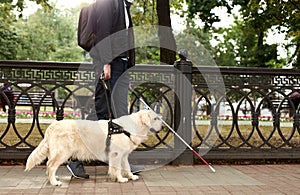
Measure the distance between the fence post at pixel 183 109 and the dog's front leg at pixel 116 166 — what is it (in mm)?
1512

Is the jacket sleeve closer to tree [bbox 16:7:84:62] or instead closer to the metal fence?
the metal fence

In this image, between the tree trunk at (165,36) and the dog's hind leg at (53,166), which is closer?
the dog's hind leg at (53,166)

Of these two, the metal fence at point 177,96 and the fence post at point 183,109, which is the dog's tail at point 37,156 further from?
the fence post at point 183,109

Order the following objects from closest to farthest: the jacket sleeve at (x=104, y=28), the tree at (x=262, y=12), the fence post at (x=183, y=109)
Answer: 1. the jacket sleeve at (x=104, y=28)
2. the fence post at (x=183, y=109)
3. the tree at (x=262, y=12)


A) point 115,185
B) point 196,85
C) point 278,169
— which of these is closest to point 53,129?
point 115,185

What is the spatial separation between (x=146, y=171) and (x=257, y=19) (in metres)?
10.1

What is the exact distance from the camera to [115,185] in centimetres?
482

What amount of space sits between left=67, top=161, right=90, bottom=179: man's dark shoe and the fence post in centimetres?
168

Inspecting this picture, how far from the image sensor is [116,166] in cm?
494

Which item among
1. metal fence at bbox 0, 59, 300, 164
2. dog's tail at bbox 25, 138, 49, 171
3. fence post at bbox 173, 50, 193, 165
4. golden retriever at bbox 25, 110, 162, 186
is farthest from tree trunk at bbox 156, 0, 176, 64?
dog's tail at bbox 25, 138, 49, 171

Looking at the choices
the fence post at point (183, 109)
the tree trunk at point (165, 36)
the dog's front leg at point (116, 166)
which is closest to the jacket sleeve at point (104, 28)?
the dog's front leg at point (116, 166)

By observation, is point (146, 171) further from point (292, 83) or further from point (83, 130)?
point (292, 83)

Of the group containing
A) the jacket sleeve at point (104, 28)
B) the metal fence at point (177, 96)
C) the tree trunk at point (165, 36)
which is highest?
the tree trunk at point (165, 36)

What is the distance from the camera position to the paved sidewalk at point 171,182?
4578 millimetres
